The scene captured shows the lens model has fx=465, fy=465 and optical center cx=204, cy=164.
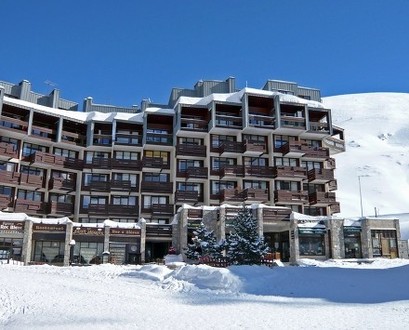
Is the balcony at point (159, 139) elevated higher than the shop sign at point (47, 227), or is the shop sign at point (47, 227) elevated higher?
the balcony at point (159, 139)

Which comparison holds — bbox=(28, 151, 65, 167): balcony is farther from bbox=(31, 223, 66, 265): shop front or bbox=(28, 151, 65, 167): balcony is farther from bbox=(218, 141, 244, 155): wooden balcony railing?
bbox=(218, 141, 244, 155): wooden balcony railing

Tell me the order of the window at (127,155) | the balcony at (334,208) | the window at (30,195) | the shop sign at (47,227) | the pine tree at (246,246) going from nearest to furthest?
1. the pine tree at (246,246)
2. the shop sign at (47,227)
3. the window at (30,195)
4. the balcony at (334,208)
5. the window at (127,155)

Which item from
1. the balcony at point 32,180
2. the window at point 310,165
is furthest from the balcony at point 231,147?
the balcony at point 32,180

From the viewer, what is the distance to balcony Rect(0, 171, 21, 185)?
43.2 metres

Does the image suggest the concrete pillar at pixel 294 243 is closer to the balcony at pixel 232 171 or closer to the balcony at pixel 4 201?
the balcony at pixel 232 171

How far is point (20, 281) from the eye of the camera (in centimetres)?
2147

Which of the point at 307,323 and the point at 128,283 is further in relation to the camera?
the point at 128,283

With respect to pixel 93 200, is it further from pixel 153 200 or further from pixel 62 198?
pixel 153 200

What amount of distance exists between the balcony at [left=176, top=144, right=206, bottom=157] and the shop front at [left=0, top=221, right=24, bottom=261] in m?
16.6

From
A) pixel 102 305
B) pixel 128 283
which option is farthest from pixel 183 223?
pixel 102 305

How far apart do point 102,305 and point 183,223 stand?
24.7 meters

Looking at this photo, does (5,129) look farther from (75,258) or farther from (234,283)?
(234,283)

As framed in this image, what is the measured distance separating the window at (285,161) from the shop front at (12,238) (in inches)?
1015

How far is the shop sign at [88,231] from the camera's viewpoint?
41.0 meters
